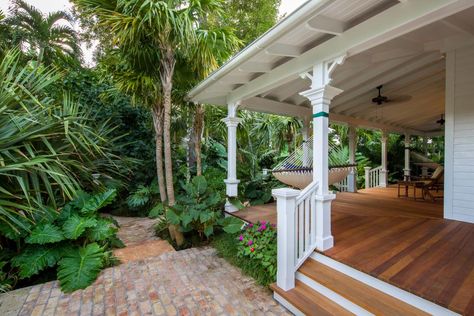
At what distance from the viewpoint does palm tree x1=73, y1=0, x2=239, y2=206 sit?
334 centimetres

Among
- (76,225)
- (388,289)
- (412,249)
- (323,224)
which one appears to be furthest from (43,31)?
(412,249)

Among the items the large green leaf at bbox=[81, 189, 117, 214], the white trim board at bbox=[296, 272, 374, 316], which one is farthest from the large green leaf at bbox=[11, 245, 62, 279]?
the white trim board at bbox=[296, 272, 374, 316]

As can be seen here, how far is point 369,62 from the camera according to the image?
3.42 m

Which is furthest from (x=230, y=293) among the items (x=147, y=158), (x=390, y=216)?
(x=147, y=158)

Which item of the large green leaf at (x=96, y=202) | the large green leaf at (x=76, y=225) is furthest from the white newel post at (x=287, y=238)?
the large green leaf at (x=96, y=202)

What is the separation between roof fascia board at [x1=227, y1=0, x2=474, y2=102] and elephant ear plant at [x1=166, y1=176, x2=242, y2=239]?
230cm

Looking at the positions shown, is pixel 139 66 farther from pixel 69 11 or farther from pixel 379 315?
pixel 69 11

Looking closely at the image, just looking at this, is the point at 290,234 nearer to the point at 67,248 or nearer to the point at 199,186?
the point at 199,186

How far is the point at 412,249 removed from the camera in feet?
8.19

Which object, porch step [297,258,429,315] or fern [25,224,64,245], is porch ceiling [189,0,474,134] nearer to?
porch step [297,258,429,315]

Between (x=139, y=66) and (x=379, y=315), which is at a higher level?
(x=139, y=66)

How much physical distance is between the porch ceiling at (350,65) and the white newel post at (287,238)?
165 cm

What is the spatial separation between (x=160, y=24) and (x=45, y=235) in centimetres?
316

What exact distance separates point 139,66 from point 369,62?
142 inches
